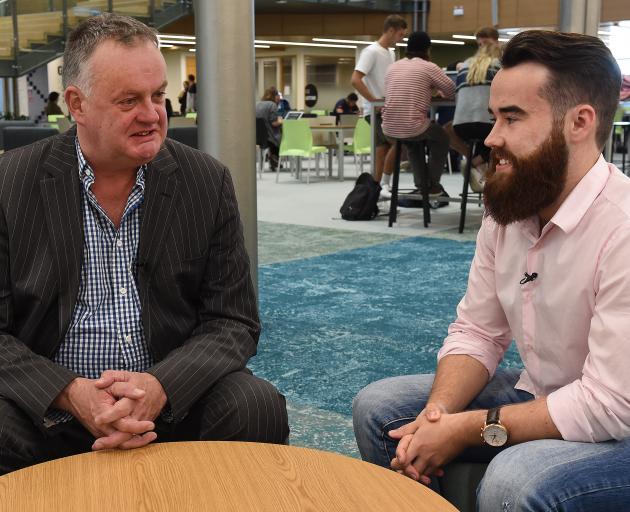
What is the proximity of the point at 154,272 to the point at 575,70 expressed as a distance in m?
0.95

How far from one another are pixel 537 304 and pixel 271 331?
7.58 ft

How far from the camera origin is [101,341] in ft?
5.99

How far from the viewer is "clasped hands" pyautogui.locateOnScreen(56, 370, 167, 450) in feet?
4.98

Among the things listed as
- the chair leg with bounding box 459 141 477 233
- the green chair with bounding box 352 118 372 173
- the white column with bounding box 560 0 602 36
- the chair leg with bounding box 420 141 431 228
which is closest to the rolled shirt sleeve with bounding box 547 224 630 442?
the white column with bounding box 560 0 602 36

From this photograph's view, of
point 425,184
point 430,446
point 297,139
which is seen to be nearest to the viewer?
point 430,446

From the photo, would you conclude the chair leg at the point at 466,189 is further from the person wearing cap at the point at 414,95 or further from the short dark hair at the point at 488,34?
the short dark hair at the point at 488,34

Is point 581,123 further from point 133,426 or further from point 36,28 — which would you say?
point 36,28

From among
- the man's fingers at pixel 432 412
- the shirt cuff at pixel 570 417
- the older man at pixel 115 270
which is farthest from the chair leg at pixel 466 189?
the shirt cuff at pixel 570 417

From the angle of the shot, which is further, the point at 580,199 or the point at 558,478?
the point at 580,199

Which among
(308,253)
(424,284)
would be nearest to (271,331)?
(424,284)

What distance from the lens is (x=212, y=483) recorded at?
1342 mm

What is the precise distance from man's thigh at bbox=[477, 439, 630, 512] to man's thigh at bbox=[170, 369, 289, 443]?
51 centimetres

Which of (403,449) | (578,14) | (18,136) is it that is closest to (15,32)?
(18,136)

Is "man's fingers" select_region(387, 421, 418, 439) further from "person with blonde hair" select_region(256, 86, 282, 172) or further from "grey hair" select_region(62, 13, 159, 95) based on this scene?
"person with blonde hair" select_region(256, 86, 282, 172)
